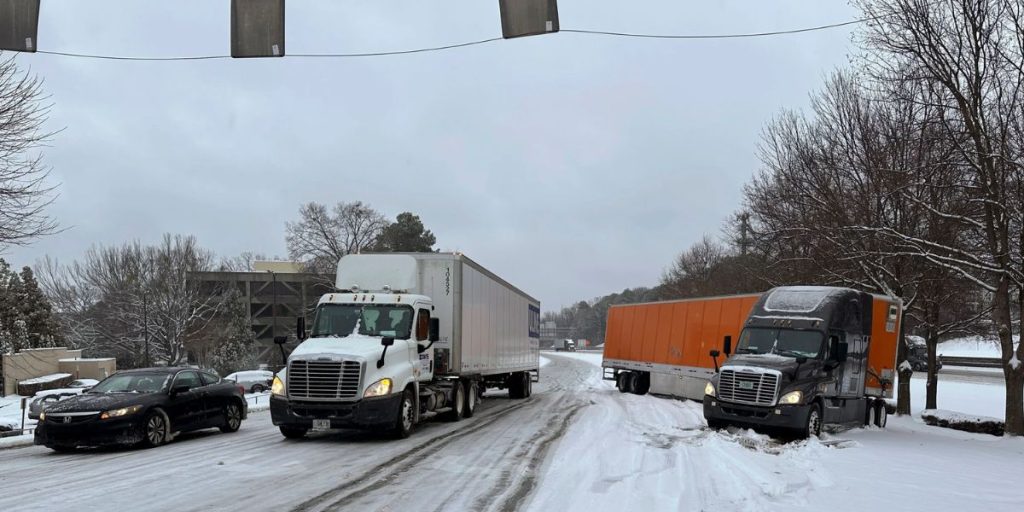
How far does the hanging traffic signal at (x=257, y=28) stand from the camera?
29.4 feet

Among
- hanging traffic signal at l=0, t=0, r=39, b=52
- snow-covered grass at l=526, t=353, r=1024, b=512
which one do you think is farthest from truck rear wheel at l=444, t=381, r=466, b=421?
hanging traffic signal at l=0, t=0, r=39, b=52

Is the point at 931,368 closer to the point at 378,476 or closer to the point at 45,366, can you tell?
the point at 378,476

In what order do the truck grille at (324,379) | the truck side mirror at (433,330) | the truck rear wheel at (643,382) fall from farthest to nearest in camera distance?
the truck rear wheel at (643,382)
the truck side mirror at (433,330)
the truck grille at (324,379)

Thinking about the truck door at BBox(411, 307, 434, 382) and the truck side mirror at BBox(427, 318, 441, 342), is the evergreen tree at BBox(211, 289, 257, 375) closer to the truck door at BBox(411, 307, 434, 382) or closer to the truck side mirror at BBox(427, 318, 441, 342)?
the truck door at BBox(411, 307, 434, 382)

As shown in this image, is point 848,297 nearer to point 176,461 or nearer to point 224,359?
point 176,461

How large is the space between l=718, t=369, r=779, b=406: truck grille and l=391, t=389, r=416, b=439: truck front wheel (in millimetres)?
6128

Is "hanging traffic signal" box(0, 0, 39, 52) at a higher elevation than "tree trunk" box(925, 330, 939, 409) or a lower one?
higher

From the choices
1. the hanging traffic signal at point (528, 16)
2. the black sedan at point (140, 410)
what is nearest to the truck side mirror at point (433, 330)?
the black sedan at point (140, 410)

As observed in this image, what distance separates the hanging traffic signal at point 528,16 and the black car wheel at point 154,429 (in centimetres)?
916

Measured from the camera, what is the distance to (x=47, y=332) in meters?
49.7

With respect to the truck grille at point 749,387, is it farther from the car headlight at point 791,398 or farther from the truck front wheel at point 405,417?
the truck front wheel at point 405,417

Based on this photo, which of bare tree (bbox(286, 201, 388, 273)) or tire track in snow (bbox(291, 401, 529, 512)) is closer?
tire track in snow (bbox(291, 401, 529, 512))

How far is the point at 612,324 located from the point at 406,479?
78.1 ft

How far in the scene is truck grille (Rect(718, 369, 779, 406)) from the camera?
14.5 metres
